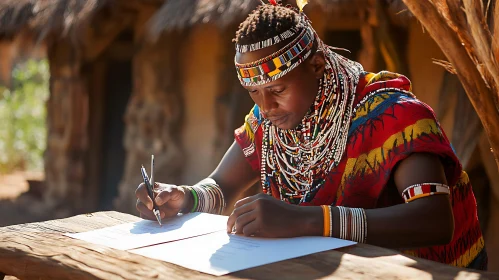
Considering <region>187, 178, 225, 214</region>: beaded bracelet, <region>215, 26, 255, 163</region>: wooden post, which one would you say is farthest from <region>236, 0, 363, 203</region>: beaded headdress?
<region>215, 26, 255, 163</region>: wooden post

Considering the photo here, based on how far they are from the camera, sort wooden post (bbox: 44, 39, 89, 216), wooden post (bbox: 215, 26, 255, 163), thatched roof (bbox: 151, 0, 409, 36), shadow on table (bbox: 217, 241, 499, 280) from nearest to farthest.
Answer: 1. shadow on table (bbox: 217, 241, 499, 280)
2. thatched roof (bbox: 151, 0, 409, 36)
3. wooden post (bbox: 215, 26, 255, 163)
4. wooden post (bbox: 44, 39, 89, 216)

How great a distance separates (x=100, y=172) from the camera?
890 centimetres

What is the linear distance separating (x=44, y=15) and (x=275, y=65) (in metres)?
6.03

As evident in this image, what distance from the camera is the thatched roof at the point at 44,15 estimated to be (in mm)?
7305

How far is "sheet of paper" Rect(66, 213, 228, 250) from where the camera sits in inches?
74.4

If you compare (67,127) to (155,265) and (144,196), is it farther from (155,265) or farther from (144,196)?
(155,265)

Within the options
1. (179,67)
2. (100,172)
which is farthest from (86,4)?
(100,172)

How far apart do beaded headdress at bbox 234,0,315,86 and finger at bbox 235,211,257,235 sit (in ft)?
1.64

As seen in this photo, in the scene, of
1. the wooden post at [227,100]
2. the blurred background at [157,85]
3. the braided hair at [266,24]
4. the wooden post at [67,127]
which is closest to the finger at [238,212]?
the braided hair at [266,24]

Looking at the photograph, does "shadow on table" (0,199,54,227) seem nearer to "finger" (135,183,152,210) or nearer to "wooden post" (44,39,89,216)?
"wooden post" (44,39,89,216)

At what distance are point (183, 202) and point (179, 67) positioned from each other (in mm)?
5413

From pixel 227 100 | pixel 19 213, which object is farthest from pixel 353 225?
pixel 19 213

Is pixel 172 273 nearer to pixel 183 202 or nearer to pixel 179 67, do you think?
pixel 183 202

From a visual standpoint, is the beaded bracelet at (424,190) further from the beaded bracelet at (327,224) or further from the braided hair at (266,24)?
the braided hair at (266,24)
